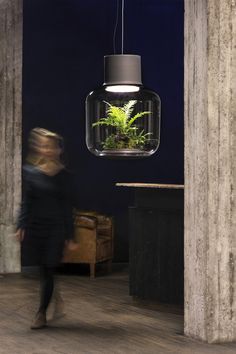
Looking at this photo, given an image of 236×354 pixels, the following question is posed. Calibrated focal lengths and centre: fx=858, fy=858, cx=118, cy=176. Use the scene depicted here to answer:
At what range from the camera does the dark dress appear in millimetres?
6707

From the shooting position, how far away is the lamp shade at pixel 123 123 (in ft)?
34.6

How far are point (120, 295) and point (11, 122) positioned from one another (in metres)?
2.84

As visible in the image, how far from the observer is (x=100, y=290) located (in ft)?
29.9

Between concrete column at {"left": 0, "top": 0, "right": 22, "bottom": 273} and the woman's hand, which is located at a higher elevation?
concrete column at {"left": 0, "top": 0, "right": 22, "bottom": 273}

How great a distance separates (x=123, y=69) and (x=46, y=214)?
2806 mm

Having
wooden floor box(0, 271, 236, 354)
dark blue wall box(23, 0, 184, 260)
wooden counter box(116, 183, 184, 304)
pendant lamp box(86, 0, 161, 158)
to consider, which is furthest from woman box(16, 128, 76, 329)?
dark blue wall box(23, 0, 184, 260)

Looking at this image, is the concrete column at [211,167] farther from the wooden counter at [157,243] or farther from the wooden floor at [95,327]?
the wooden counter at [157,243]

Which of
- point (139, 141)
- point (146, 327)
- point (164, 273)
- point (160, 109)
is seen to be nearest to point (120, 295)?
point (164, 273)

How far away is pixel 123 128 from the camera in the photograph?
1065 centimetres

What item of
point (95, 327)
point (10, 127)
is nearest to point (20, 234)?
point (95, 327)

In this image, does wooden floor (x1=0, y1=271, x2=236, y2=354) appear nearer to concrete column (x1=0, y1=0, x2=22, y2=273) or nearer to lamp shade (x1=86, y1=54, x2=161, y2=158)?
concrete column (x1=0, y1=0, x2=22, y2=273)

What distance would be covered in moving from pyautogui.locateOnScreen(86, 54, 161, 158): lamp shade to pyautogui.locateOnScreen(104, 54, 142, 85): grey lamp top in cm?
113

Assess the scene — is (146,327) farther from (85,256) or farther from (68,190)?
(85,256)

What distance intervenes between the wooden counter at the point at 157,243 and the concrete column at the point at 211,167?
44.5 inches
